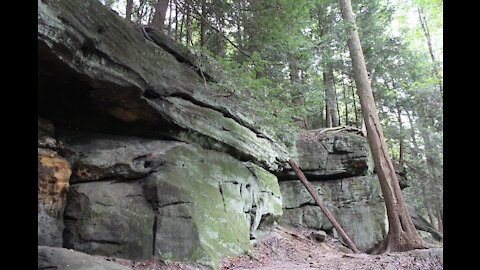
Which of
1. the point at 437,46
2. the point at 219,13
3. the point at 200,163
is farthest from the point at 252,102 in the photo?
the point at 437,46

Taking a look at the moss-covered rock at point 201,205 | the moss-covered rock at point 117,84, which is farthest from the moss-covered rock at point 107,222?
the moss-covered rock at point 117,84

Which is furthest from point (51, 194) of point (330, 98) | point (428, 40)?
point (428, 40)

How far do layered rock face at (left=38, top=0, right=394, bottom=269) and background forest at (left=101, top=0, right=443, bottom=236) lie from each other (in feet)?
5.15

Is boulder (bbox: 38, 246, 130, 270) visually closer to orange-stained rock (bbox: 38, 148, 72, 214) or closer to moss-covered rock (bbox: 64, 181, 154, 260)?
moss-covered rock (bbox: 64, 181, 154, 260)

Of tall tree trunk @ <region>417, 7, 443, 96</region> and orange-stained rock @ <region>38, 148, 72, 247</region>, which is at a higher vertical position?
tall tree trunk @ <region>417, 7, 443, 96</region>

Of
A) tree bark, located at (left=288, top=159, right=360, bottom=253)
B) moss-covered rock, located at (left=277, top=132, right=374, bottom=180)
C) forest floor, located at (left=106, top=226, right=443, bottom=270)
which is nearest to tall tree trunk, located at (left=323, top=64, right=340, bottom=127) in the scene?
moss-covered rock, located at (left=277, top=132, right=374, bottom=180)

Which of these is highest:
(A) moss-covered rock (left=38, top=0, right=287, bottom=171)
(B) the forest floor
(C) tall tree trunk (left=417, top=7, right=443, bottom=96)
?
(C) tall tree trunk (left=417, top=7, right=443, bottom=96)

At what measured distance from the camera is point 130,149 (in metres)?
7.20

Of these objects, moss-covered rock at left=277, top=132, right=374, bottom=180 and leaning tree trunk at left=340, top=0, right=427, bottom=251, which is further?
moss-covered rock at left=277, top=132, right=374, bottom=180

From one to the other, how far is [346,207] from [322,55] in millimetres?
6985

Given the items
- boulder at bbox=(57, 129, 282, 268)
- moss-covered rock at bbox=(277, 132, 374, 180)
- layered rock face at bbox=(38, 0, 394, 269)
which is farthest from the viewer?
moss-covered rock at bbox=(277, 132, 374, 180)

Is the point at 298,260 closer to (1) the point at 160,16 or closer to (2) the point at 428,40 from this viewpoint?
(1) the point at 160,16

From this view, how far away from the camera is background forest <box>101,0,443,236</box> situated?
356 inches
